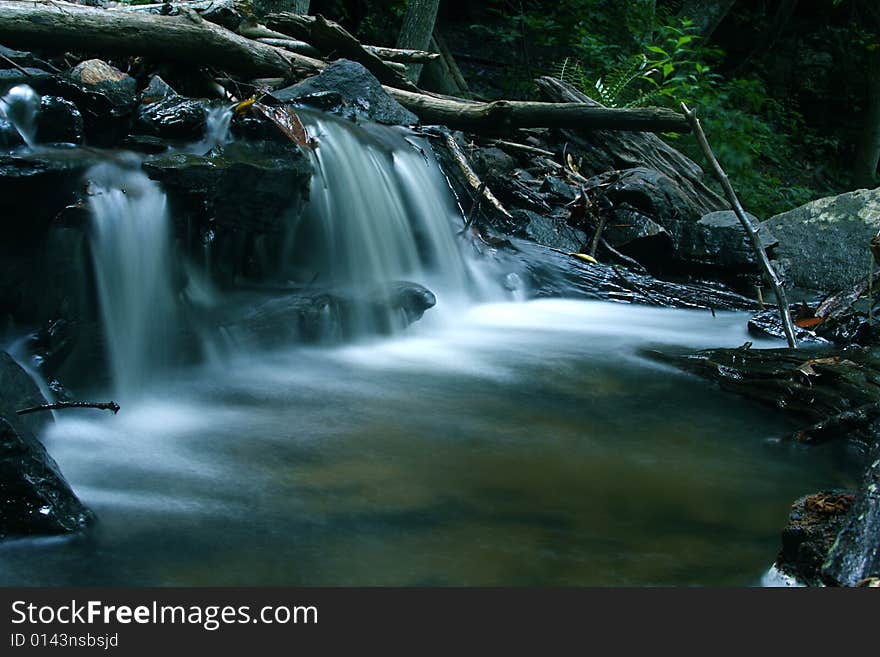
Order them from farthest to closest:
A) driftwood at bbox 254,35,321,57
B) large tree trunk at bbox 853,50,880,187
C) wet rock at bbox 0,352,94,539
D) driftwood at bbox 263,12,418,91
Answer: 1. large tree trunk at bbox 853,50,880,187
2. driftwood at bbox 263,12,418,91
3. driftwood at bbox 254,35,321,57
4. wet rock at bbox 0,352,94,539

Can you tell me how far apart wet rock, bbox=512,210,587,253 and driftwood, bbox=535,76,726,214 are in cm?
143

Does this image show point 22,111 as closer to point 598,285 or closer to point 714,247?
point 598,285

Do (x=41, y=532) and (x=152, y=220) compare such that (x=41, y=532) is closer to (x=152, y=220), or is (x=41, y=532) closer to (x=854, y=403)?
(x=152, y=220)

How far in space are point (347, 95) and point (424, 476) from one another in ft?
15.4

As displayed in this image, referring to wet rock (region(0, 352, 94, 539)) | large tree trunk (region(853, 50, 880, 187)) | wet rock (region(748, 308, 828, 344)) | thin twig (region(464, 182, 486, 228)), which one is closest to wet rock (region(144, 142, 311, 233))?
thin twig (region(464, 182, 486, 228))

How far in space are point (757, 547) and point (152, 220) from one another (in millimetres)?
3501

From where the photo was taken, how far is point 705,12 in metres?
13.9

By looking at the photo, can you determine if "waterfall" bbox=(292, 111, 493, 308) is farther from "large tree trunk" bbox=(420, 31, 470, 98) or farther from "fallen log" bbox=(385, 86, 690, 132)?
"large tree trunk" bbox=(420, 31, 470, 98)

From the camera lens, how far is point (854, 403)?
161 inches

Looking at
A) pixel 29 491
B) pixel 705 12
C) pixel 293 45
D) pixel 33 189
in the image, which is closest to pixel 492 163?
pixel 293 45

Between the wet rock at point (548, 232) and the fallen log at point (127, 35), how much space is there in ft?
8.46

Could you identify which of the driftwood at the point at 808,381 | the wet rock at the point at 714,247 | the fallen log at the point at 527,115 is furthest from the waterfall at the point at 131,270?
the wet rock at the point at 714,247

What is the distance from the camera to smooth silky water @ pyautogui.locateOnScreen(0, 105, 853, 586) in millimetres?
2811

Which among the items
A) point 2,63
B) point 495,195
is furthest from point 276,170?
point 495,195
